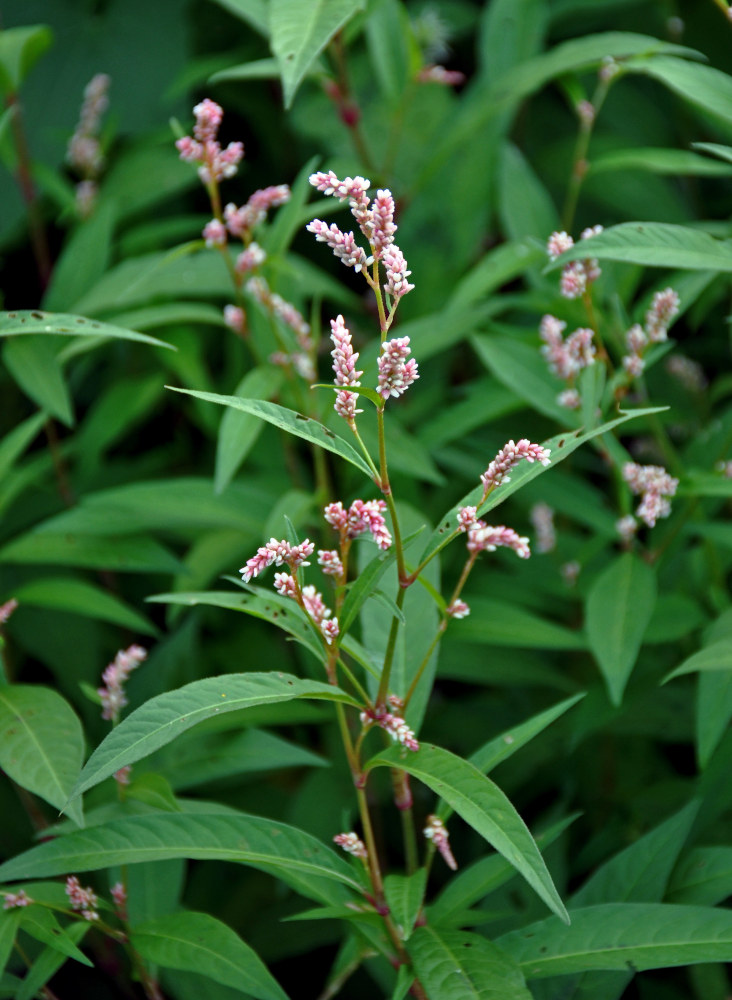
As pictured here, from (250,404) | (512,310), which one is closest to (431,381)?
(512,310)

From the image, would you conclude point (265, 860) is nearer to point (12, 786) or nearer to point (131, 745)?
point (131, 745)

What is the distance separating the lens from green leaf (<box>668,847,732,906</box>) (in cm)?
135

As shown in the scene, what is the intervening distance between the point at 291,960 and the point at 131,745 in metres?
1.29

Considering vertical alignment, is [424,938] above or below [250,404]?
below

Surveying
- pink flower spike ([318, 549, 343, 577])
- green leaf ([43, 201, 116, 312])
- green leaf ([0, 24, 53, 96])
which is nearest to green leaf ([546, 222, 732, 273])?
pink flower spike ([318, 549, 343, 577])

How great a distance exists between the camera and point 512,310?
2303 mm

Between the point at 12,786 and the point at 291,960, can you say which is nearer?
the point at 12,786

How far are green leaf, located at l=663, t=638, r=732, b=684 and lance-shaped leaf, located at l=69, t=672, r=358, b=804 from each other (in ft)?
1.37

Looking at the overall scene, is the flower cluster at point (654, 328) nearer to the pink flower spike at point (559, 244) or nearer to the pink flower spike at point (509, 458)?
the pink flower spike at point (559, 244)

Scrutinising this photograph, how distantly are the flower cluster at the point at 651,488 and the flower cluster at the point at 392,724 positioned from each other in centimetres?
47

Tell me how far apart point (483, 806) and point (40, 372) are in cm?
116

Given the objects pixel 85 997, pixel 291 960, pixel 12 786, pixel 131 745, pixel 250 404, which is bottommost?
pixel 291 960

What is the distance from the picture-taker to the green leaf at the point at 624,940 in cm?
109

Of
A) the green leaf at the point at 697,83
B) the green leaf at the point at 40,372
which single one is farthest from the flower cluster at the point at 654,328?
the green leaf at the point at 40,372
